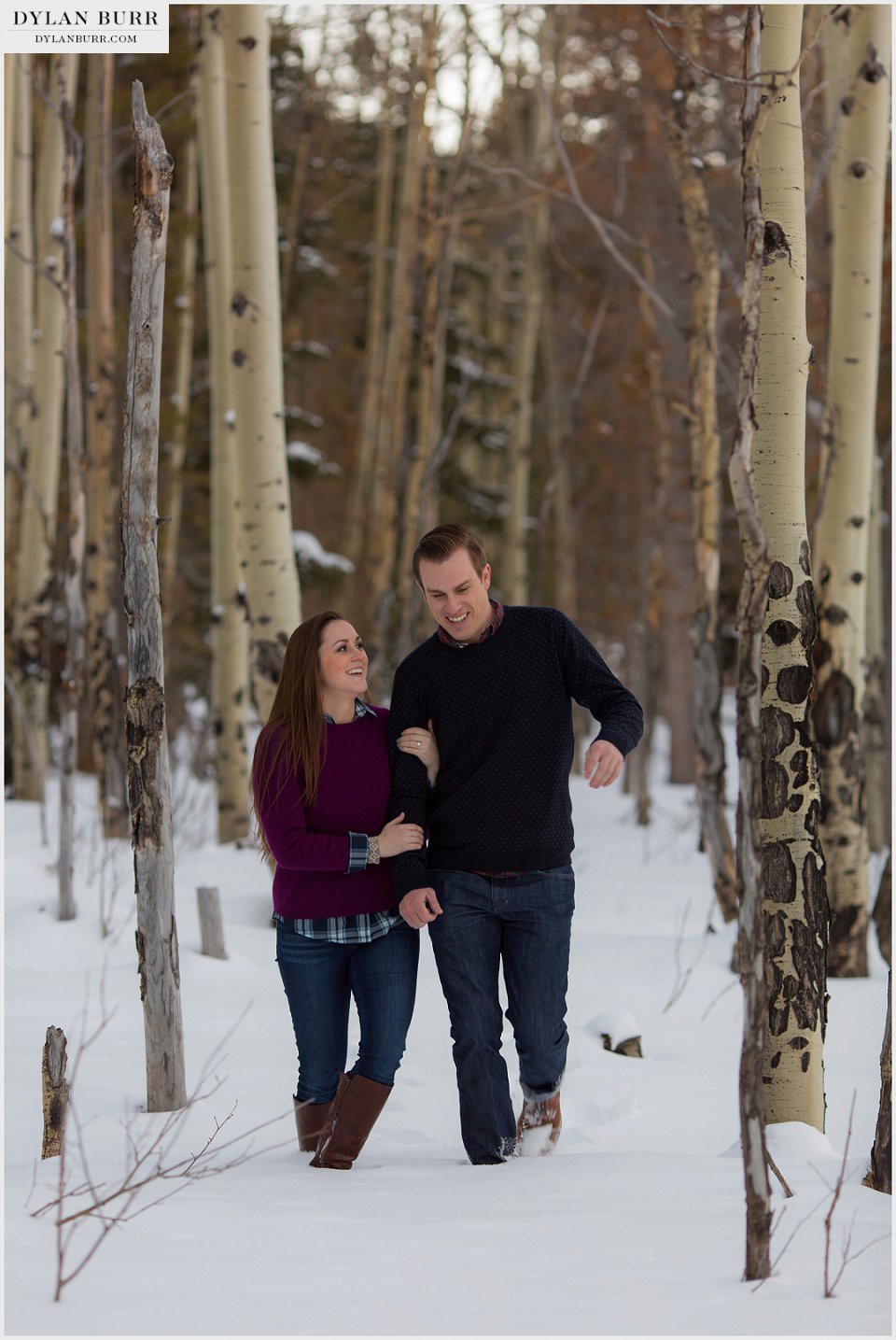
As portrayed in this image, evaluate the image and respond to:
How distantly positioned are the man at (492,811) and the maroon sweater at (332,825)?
0.08m

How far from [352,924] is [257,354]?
3.89 m

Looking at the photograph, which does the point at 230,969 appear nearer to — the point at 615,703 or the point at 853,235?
the point at 615,703

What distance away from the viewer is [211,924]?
609cm

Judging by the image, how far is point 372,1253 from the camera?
2588 mm

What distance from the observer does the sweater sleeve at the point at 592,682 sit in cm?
344

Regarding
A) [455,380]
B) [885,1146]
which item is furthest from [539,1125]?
[455,380]

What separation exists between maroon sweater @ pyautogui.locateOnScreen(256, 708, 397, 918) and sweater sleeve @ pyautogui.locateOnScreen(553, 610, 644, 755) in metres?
0.57

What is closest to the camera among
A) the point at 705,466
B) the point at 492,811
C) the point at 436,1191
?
the point at 436,1191

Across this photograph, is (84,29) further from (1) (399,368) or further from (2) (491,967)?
(1) (399,368)

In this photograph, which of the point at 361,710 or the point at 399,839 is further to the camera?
the point at 361,710

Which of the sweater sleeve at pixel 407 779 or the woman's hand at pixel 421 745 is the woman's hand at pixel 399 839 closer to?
the sweater sleeve at pixel 407 779

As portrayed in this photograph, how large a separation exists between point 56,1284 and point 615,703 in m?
1.89

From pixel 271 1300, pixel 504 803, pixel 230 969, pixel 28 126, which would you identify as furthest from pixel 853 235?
pixel 28 126

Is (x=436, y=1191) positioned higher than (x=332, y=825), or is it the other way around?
(x=332, y=825)
